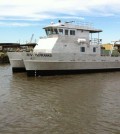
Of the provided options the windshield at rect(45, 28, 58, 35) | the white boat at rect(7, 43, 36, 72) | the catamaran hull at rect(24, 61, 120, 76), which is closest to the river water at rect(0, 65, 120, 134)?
the catamaran hull at rect(24, 61, 120, 76)

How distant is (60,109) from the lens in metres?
14.1

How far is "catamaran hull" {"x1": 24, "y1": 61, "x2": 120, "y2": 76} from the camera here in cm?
2753

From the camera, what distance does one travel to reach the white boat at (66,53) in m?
27.7

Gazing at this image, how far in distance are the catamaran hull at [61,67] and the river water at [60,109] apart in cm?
587

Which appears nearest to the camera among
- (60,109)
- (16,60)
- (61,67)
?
(60,109)

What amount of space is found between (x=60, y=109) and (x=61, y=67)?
14.9 meters

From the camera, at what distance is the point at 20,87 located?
2158 cm

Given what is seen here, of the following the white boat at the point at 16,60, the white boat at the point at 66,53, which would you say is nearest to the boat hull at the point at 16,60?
the white boat at the point at 16,60

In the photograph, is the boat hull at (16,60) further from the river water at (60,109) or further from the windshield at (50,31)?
the river water at (60,109)

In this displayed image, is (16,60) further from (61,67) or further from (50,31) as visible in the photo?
(61,67)

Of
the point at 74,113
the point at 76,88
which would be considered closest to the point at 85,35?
the point at 76,88

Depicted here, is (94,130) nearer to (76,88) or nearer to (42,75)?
(76,88)

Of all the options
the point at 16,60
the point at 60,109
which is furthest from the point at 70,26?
the point at 60,109

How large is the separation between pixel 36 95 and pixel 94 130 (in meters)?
7.70
